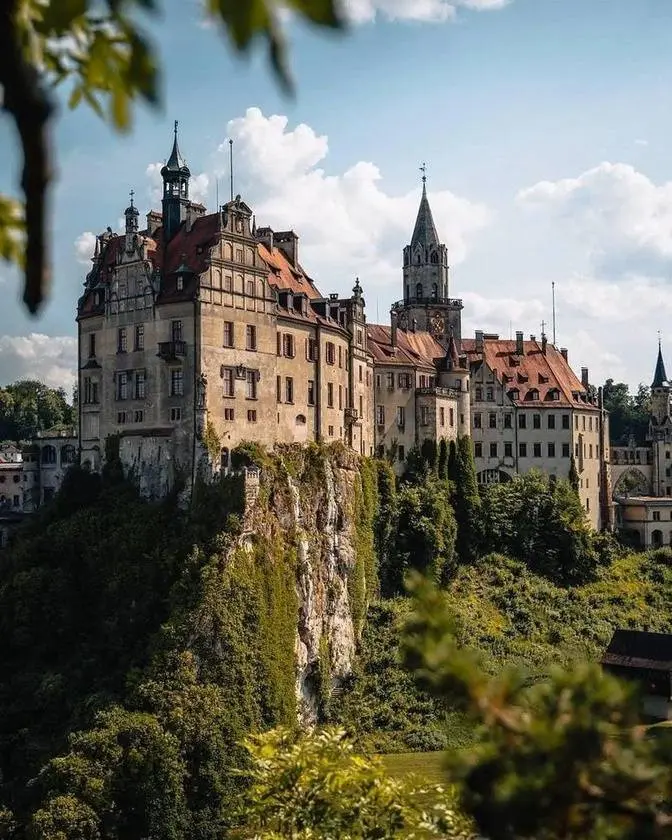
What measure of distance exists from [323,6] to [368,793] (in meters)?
17.8

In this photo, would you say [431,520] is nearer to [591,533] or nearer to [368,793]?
[591,533]

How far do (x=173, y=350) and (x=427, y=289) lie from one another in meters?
44.5

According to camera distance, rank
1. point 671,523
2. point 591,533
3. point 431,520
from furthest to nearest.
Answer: point 671,523
point 591,533
point 431,520

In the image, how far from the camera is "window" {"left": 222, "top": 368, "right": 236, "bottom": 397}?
2432 inches

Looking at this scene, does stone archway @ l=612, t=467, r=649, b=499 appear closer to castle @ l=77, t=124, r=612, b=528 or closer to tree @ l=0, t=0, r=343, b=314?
castle @ l=77, t=124, r=612, b=528

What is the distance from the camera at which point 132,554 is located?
58.6 m

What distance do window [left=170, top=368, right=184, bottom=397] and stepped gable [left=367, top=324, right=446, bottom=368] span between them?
Answer: 2383 centimetres

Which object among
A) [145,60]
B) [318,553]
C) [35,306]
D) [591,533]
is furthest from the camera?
[591,533]

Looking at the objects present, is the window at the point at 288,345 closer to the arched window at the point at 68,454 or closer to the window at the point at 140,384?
the window at the point at 140,384

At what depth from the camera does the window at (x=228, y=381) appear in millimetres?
61781

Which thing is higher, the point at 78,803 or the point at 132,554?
the point at 132,554

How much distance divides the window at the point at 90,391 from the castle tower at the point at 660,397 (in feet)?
203

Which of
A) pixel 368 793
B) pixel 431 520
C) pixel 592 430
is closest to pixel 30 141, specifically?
pixel 368 793

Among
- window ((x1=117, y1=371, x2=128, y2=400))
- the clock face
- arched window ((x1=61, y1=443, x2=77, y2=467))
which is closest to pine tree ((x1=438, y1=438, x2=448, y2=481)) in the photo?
the clock face
